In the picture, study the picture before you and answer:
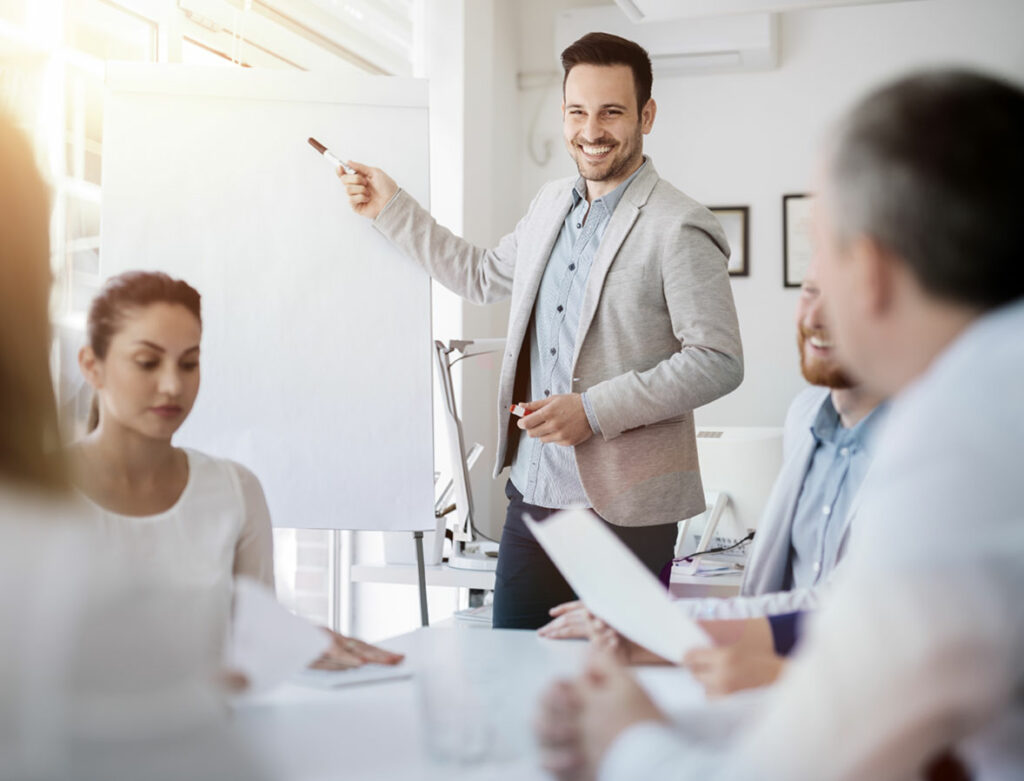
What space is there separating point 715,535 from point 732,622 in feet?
5.75

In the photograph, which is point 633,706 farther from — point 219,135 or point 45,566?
point 219,135

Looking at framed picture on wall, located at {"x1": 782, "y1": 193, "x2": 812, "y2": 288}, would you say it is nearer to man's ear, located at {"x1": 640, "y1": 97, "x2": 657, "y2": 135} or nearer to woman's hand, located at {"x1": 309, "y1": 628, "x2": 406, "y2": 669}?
man's ear, located at {"x1": 640, "y1": 97, "x2": 657, "y2": 135}

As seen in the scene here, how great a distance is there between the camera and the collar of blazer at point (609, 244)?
188cm

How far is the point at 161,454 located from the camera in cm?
126

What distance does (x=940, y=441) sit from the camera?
52 cm

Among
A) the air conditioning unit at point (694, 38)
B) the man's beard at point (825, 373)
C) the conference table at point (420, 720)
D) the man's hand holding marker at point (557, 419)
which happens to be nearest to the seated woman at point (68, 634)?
the conference table at point (420, 720)

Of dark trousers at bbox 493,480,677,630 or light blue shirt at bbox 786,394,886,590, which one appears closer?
light blue shirt at bbox 786,394,886,590

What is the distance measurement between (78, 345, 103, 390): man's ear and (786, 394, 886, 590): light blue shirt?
95 cm

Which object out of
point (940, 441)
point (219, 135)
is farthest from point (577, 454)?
point (940, 441)

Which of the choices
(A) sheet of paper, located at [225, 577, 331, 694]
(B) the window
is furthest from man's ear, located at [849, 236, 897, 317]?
(B) the window

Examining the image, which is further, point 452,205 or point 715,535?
point 452,205

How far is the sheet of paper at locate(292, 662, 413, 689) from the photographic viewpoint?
3.75 ft

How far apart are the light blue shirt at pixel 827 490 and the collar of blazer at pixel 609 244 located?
0.53 meters

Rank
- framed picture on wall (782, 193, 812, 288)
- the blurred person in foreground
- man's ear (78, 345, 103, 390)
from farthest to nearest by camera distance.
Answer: framed picture on wall (782, 193, 812, 288)
man's ear (78, 345, 103, 390)
the blurred person in foreground
